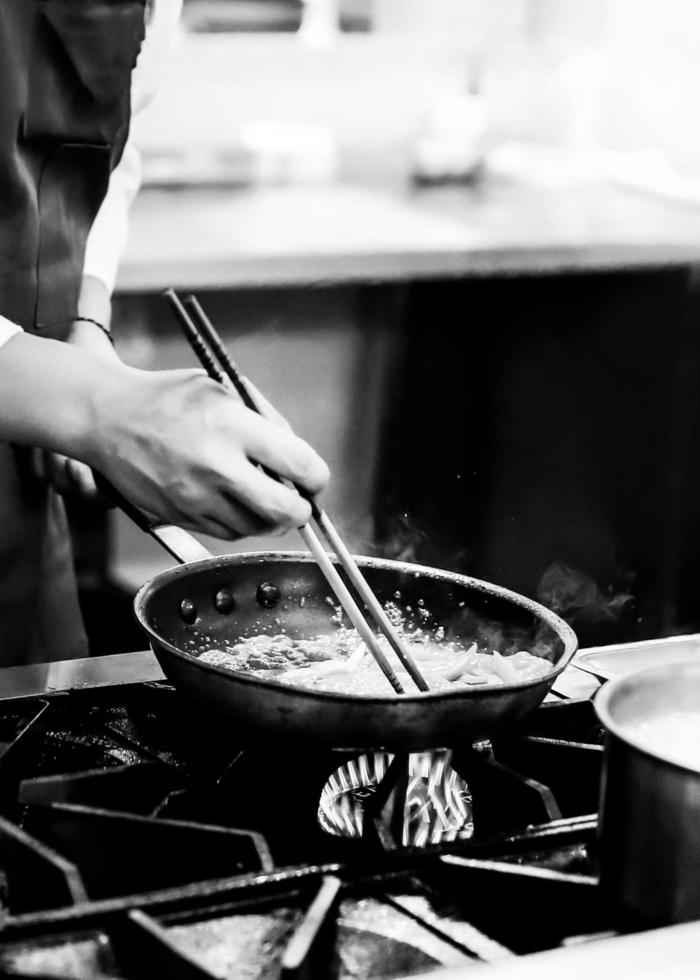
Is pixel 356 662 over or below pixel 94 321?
below

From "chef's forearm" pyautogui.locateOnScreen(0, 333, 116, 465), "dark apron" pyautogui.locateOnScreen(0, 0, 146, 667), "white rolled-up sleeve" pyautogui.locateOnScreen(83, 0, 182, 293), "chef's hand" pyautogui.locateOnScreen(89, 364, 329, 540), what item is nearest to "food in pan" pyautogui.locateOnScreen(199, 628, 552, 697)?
"chef's hand" pyautogui.locateOnScreen(89, 364, 329, 540)

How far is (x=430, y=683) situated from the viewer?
113 cm

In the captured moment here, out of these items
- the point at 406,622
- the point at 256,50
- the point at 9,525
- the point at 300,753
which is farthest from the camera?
the point at 256,50

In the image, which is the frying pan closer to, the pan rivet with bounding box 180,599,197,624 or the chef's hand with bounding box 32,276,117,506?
the pan rivet with bounding box 180,599,197,624

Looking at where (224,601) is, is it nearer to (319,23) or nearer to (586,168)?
(319,23)

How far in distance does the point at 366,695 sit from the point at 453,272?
232 cm

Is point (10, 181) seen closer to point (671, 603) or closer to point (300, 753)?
point (300, 753)

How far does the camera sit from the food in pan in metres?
1.13

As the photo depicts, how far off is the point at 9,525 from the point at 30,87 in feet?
1.79

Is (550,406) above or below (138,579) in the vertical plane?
above

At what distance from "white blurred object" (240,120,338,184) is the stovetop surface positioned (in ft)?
9.53

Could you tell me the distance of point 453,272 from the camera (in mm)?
3129

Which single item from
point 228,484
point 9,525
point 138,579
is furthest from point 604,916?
point 138,579

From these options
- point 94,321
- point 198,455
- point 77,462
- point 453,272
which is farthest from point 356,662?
point 453,272
